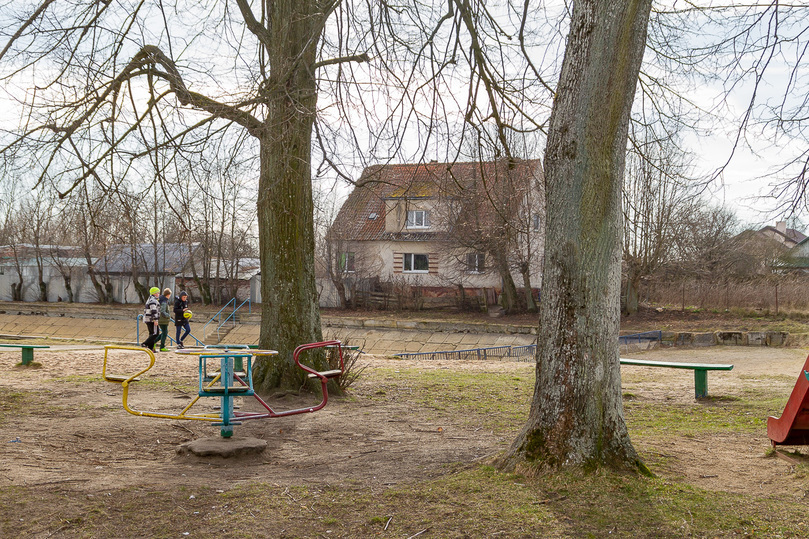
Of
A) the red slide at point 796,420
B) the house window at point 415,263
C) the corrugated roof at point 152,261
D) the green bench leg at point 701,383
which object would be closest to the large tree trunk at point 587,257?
the red slide at point 796,420

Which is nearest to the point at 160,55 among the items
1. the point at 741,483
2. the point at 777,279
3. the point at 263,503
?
the point at 263,503

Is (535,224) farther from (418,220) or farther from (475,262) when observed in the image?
(418,220)

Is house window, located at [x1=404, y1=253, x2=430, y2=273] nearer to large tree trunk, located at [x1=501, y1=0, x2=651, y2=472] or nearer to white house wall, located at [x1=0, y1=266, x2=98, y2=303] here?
white house wall, located at [x1=0, y1=266, x2=98, y2=303]

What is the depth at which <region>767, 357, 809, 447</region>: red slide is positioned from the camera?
17.8ft

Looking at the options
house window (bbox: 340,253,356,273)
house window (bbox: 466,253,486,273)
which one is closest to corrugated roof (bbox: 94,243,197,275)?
house window (bbox: 340,253,356,273)

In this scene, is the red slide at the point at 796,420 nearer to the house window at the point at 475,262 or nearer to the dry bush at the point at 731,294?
the dry bush at the point at 731,294

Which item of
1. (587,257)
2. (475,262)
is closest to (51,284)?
(475,262)

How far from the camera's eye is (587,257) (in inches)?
200

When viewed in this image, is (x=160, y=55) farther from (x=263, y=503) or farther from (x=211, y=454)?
(x=263, y=503)

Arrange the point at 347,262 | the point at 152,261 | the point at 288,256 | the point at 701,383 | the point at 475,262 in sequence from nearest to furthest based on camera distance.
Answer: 1. the point at 288,256
2. the point at 701,383
3. the point at 475,262
4. the point at 347,262
5. the point at 152,261

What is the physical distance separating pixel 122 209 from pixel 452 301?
90.4 feet

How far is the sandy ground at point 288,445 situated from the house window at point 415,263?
→ 28642mm

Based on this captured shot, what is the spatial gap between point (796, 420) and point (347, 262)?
33.6 m

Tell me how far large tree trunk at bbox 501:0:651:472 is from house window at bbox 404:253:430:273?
34580 mm
